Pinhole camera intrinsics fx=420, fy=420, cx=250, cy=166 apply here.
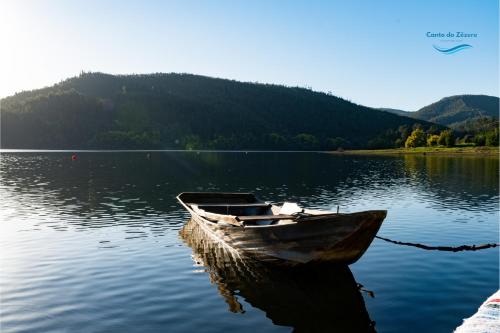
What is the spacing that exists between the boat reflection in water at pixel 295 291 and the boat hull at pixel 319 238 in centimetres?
A: 83

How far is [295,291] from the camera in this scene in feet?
60.3

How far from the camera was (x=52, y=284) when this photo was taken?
19.4m

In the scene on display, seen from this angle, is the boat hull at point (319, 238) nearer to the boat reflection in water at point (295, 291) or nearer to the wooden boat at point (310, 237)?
the wooden boat at point (310, 237)

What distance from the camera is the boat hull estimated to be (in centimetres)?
1780

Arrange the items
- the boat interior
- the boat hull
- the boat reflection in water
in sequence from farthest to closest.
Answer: the boat interior < the boat hull < the boat reflection in water

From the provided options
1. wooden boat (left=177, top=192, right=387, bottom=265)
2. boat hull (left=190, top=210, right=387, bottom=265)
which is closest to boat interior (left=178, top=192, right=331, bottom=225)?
wooden boat (left=177, top=192, right=387, bottom=265)

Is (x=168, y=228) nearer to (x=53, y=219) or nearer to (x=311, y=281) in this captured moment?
(x=53, y=219)

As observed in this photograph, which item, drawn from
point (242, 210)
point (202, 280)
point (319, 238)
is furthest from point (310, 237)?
point (242, 210)

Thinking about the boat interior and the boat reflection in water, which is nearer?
the boat reflection in water

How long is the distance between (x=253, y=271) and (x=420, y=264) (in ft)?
30.5

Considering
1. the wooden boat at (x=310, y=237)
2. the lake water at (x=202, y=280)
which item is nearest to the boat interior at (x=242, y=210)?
the wooden boat at (x=310, y=237)

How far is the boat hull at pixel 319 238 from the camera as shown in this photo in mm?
17797

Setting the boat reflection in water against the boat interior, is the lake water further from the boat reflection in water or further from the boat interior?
the boat interior

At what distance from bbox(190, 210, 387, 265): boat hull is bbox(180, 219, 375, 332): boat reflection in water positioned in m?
0.83
